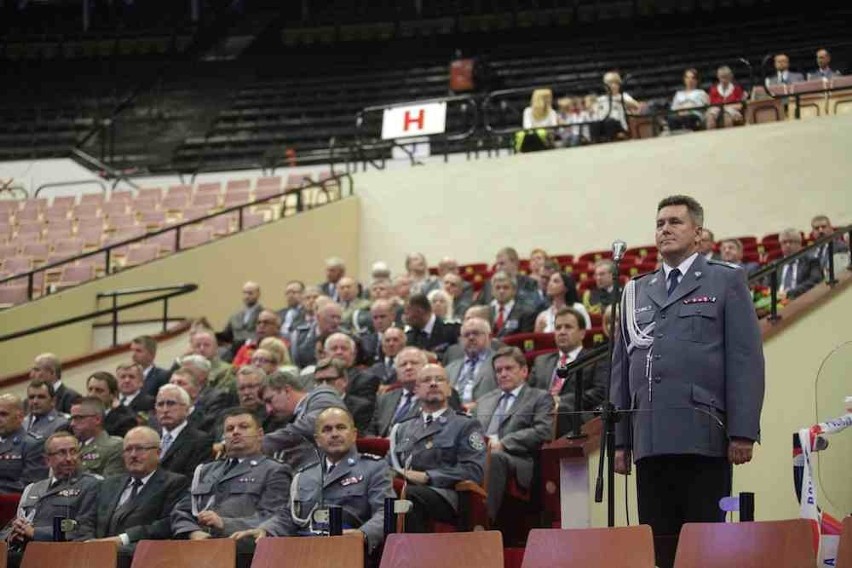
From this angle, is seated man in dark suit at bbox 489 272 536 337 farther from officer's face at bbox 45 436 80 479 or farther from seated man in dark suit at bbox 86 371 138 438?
officer's face at bbox 45 436 80 479

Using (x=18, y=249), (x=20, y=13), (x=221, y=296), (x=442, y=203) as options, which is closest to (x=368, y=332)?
(x=221, y=296)

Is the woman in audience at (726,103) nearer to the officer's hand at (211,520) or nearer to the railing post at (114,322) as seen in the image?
the railing post at (114,322)

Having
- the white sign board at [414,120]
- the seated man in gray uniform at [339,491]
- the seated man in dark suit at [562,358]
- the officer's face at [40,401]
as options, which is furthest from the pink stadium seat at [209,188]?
the seated man in gray uniform at [339,491]

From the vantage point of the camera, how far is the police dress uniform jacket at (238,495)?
215 inches

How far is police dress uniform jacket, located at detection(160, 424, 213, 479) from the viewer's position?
6480 millimetres

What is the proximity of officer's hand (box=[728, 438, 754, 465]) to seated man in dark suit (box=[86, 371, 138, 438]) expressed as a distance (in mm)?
4534

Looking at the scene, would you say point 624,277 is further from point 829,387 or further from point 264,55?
point 264,55

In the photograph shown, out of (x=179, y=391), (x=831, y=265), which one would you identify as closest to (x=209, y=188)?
(x=179, y=391)

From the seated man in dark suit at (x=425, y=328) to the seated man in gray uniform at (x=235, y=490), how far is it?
9.25ft

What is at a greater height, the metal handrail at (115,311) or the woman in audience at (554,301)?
the woman in audience at (554,301)

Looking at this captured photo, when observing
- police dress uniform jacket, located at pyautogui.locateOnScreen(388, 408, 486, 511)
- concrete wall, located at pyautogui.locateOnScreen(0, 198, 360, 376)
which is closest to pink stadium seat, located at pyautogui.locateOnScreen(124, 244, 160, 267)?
concrete wall, located at pyautogui.locateOnScreen(0, 198, 360, 376)

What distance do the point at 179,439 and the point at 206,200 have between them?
7.10 m

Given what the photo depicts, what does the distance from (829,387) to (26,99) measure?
57.5ft

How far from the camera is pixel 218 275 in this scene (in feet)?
38.3
